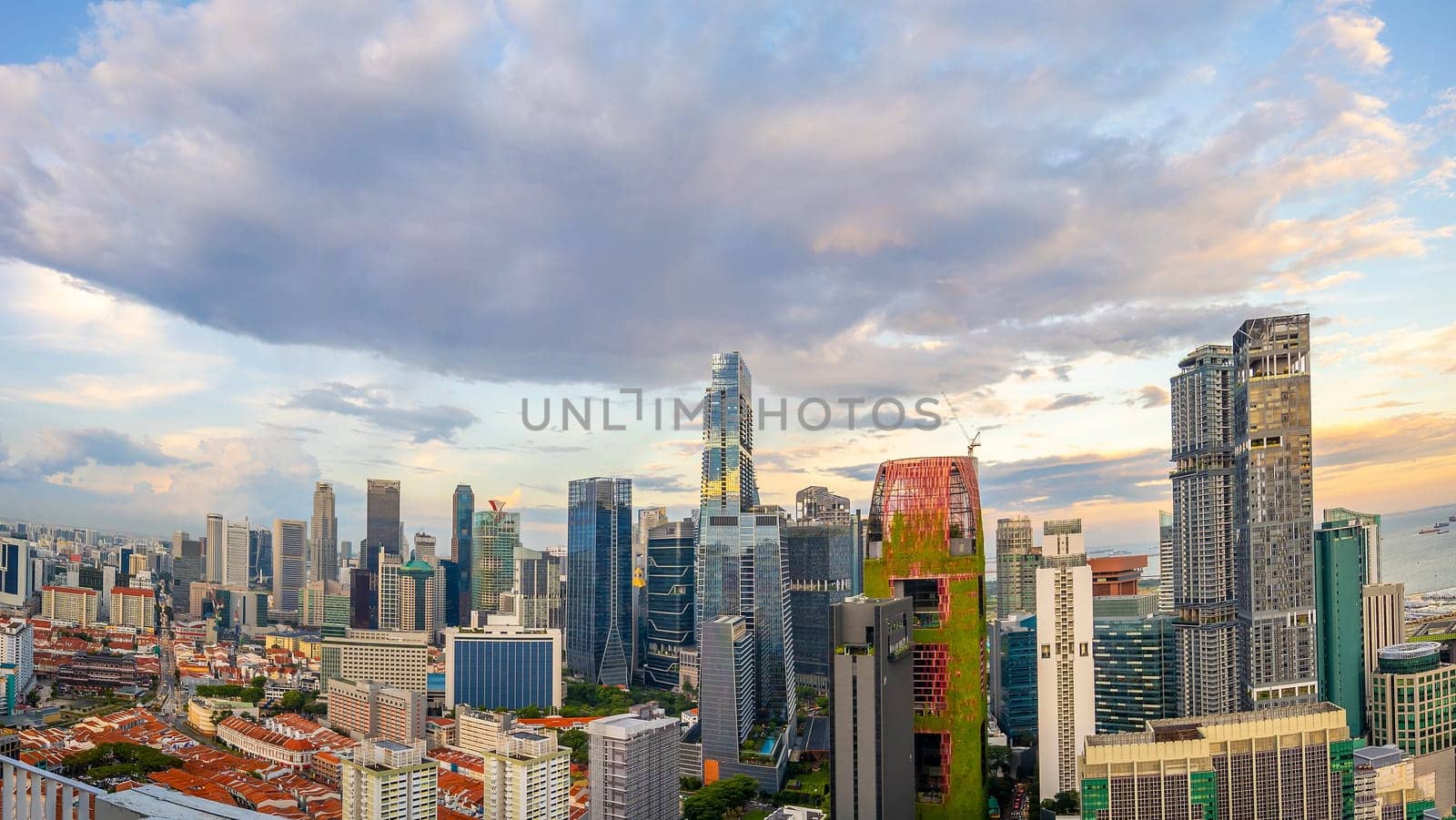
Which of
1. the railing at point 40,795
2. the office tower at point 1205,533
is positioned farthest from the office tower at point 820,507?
the railing at point 40,795

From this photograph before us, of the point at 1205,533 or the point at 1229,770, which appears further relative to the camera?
the point at 1205,533

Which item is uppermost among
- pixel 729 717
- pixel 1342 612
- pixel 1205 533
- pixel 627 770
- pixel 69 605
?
pixel 1205 533

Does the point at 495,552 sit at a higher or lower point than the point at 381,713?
higher

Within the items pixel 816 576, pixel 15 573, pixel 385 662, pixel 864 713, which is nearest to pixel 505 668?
pixel 385 662

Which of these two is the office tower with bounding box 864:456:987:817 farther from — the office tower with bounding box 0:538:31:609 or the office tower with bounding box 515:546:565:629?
the office tower with bounding box 0:538:31:609

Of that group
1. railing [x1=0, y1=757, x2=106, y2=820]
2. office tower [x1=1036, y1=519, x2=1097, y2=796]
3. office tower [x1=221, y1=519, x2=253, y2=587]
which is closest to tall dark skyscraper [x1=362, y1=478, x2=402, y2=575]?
office tower [x1=221, y1=519, x2=253, y2=587]

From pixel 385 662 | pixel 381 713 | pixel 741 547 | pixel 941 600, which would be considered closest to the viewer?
pixel 941 600

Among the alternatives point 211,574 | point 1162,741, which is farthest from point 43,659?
point 1162,741

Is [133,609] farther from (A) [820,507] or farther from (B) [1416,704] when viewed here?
(B) [1416,704]

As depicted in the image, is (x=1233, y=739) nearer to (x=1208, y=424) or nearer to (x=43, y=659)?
(x=1208, y=424)
